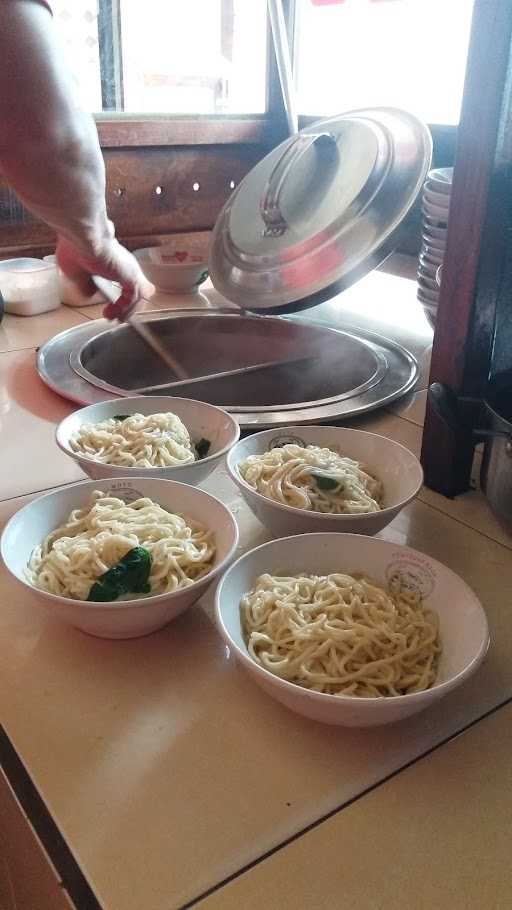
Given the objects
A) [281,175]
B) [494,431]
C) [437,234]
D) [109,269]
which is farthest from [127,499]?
[281,175]

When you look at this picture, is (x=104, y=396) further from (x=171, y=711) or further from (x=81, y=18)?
(x=81, y=18)

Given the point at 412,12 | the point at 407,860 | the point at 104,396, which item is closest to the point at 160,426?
the point at 104,396

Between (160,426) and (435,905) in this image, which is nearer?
(435,905)

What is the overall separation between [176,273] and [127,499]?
4.06 feet

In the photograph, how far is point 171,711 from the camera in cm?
72

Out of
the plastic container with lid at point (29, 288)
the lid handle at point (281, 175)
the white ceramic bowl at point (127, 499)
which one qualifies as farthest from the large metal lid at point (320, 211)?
the white ceramic bowl at point (127, 499)

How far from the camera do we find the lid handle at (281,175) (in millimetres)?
1655

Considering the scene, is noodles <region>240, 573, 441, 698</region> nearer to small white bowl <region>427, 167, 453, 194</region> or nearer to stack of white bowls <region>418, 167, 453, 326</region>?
stack of white bowls <region>418, 167, 453, 326</region>

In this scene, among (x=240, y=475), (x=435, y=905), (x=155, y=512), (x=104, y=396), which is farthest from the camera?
(x=104, y=396)

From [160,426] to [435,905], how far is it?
74cm

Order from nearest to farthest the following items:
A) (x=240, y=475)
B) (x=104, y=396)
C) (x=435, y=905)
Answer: (x=435, y=905) < (x=240, y=475) < (x=104, y=396)

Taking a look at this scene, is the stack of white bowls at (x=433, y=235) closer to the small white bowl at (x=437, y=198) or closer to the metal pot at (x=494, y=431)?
the small white bowl at (x=437, y=198)

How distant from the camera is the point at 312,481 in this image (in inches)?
37.9

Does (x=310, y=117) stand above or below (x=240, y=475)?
above
